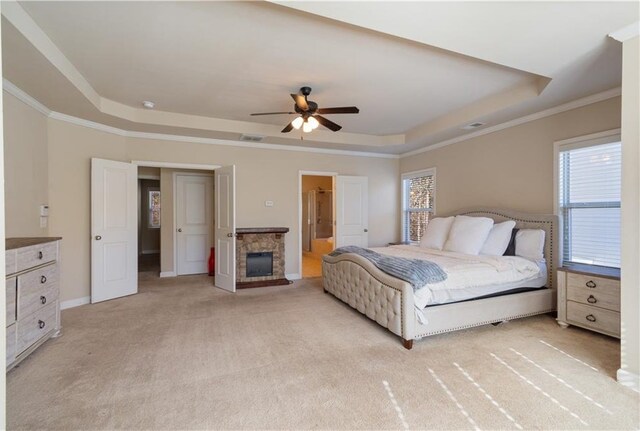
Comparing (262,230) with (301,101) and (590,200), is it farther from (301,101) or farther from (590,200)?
(590,200)

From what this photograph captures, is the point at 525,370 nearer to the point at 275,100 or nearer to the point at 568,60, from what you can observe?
the point at 568,60

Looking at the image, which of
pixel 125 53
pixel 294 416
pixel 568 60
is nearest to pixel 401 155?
pixel 568 60

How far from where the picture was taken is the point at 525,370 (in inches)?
95.2

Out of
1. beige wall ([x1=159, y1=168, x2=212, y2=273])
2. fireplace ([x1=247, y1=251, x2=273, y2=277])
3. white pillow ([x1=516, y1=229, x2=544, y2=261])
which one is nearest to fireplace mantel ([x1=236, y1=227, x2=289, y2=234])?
fireplace ([x1=247, y1=251, x2=273, y2=277])

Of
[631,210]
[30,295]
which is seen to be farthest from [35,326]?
[631,210]

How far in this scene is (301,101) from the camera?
126 inches

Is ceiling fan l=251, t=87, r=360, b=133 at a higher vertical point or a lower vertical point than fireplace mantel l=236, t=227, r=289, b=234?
higher

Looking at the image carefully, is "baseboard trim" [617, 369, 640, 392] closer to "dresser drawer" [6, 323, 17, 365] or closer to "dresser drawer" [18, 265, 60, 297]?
"dresser drawer" [6, 323, 17, 365]

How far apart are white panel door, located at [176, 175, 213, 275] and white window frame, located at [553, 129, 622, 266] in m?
5.67

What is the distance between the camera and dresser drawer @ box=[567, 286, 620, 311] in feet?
9.24

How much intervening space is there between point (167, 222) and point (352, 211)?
359 centimetres

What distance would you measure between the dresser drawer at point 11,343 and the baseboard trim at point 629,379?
4.48 meters

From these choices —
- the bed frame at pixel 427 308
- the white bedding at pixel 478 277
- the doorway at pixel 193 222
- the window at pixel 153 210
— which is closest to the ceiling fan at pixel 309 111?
the bed frame at pixel 427 308

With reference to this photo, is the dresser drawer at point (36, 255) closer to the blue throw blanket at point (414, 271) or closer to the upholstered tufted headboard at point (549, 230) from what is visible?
the blue throw blanket at point (414, 271)
